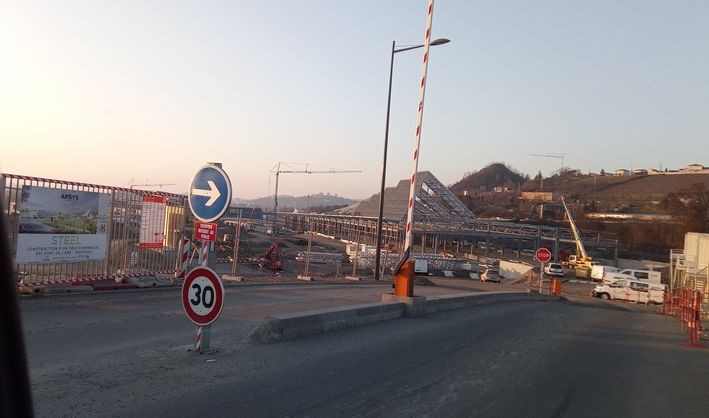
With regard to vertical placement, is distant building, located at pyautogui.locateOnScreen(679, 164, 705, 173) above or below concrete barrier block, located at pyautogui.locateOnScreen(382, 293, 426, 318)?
above

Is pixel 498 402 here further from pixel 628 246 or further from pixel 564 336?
pixel 628 246

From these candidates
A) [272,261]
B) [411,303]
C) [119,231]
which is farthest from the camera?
[272,261]

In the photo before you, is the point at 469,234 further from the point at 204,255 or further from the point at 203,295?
the point at 203,295

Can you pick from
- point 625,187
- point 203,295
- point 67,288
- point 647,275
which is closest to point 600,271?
point 647,275

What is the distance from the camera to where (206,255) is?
8.06m

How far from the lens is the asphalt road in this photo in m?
5.96

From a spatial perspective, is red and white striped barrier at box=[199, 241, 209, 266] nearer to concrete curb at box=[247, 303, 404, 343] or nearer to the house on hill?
concrete curb at box=[247, 303, 404, 343]

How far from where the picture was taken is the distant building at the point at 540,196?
153250 mm

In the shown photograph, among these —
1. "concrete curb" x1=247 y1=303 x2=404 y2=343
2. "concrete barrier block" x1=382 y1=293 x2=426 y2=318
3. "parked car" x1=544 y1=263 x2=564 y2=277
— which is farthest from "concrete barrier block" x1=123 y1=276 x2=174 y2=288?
"parked car" x1=544 y1=263 x2=564 y2=277

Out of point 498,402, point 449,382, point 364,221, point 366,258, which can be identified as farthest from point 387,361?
point 364,221

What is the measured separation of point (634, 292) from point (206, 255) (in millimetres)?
38120

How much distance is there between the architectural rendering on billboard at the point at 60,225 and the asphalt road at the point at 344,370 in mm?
1469

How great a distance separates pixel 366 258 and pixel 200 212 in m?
36.8

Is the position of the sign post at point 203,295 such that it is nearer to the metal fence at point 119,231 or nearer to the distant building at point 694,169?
the metal fence at point 119,231
